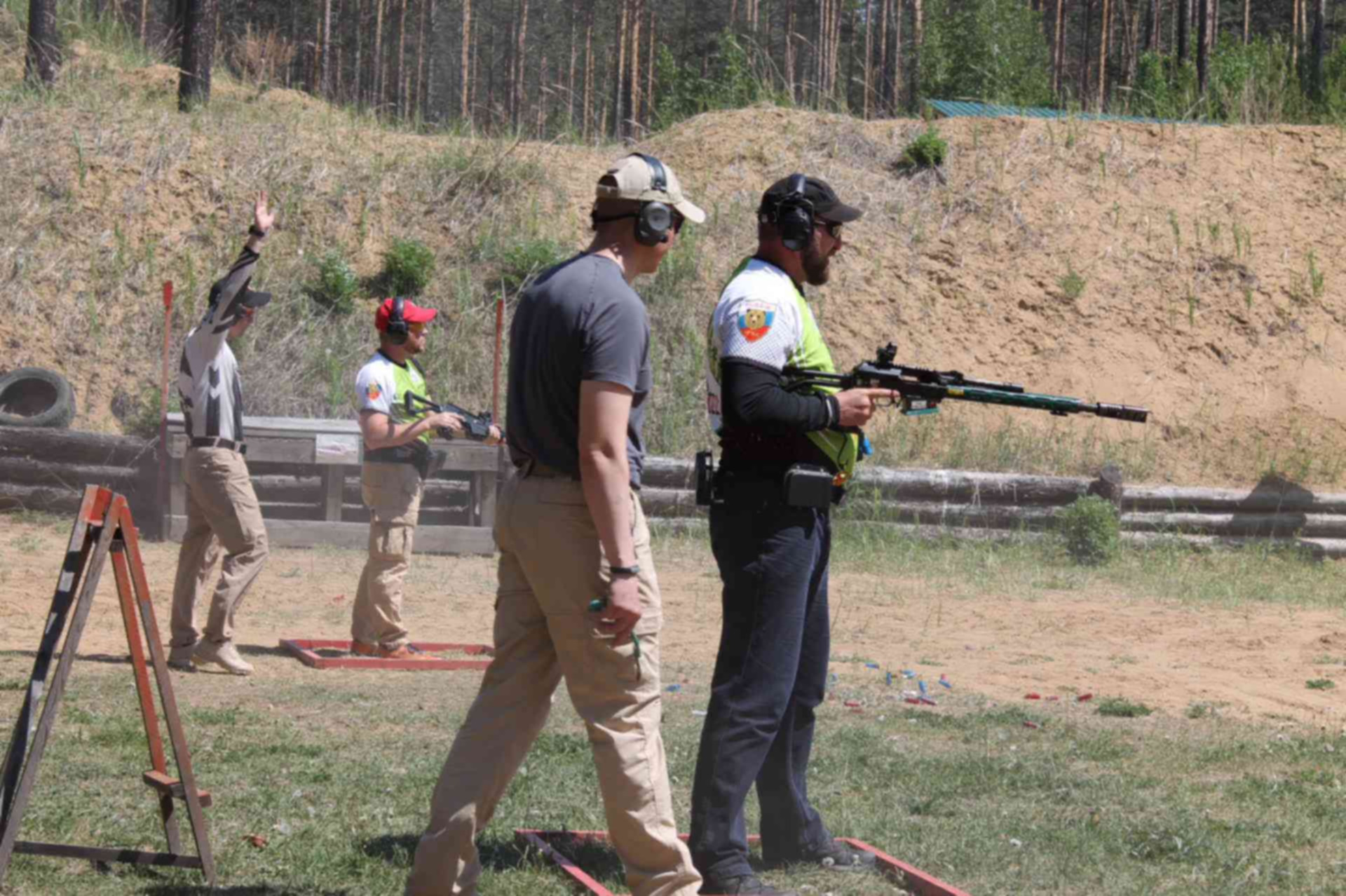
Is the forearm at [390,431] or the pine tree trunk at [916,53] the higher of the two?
the pine tree trunk at [916,53]

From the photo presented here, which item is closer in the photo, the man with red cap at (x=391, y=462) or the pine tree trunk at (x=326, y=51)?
the man with red cap at (x=391, y=462)

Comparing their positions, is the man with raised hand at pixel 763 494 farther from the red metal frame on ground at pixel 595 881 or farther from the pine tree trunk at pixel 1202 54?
the pine tree trunk at pixel 1202 54

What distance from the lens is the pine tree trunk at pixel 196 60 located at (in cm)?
2117

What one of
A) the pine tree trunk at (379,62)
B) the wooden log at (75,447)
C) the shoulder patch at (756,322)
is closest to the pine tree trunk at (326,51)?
the pine tree trunk at (379,62)

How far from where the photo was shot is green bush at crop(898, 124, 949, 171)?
2194 centimetres

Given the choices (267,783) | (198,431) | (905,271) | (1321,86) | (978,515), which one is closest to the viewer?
(267,783)

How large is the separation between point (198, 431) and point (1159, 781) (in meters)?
5.21

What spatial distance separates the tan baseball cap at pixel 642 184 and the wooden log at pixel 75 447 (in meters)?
12.0

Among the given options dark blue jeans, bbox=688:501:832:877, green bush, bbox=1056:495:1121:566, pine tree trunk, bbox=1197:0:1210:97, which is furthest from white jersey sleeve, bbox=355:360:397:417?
pine tree trunk, bbox=1197:0:1210:97

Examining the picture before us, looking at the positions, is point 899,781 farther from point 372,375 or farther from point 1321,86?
point 1321,86

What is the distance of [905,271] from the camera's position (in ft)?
68.3

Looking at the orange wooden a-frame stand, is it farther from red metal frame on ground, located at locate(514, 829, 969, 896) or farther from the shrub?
the shrub

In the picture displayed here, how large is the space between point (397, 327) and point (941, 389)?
4.40 metres

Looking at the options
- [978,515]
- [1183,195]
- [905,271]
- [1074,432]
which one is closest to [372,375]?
[978,515]
